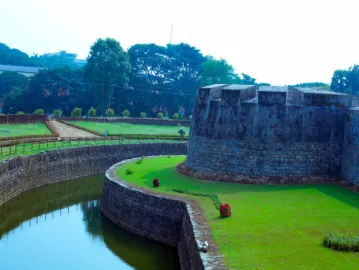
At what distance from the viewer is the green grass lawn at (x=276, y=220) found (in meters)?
12.4

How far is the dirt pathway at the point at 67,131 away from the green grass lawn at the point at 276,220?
19.2 meters

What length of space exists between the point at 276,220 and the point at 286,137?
25.4ft

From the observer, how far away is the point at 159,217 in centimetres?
2000

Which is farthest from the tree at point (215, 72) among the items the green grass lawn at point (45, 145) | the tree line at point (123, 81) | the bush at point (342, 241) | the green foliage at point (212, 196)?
the bush at point (342, 241)

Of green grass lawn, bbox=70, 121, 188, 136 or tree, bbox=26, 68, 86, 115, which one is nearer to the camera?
green grass lawn, bbox=70, 121, 188, 136

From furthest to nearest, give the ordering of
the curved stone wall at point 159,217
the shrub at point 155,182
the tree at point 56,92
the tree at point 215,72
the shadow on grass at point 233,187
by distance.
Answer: the tree at point 215,72
the tree at point 56,92
the shrub at point 155,182
the shadow on grass at point 233,187
the curved stone wall at point 159,217

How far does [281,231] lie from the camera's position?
1495 centimetres

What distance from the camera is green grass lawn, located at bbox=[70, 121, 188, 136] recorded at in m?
49.6

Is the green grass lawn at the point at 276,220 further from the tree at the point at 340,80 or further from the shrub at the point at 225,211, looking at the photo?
the tree at the point at 340,80

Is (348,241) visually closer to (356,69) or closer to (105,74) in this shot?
(105,74)

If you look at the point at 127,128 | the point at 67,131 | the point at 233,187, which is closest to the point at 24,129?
the point at 67,131

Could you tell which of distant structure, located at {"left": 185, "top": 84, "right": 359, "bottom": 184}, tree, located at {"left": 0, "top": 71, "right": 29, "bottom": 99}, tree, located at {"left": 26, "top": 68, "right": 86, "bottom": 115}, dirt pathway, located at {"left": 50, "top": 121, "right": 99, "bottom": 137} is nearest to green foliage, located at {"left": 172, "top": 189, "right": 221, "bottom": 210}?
distant structure, located at {"left": 185, "top": 84, "right": 359, "bottom": 184}

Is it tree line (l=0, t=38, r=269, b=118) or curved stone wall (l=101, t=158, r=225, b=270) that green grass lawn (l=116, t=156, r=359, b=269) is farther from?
tree line (l=0, t=38, r=269, b=118)

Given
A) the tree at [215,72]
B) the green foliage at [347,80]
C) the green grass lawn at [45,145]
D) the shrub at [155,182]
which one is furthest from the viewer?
the green foliage at [347,80]
